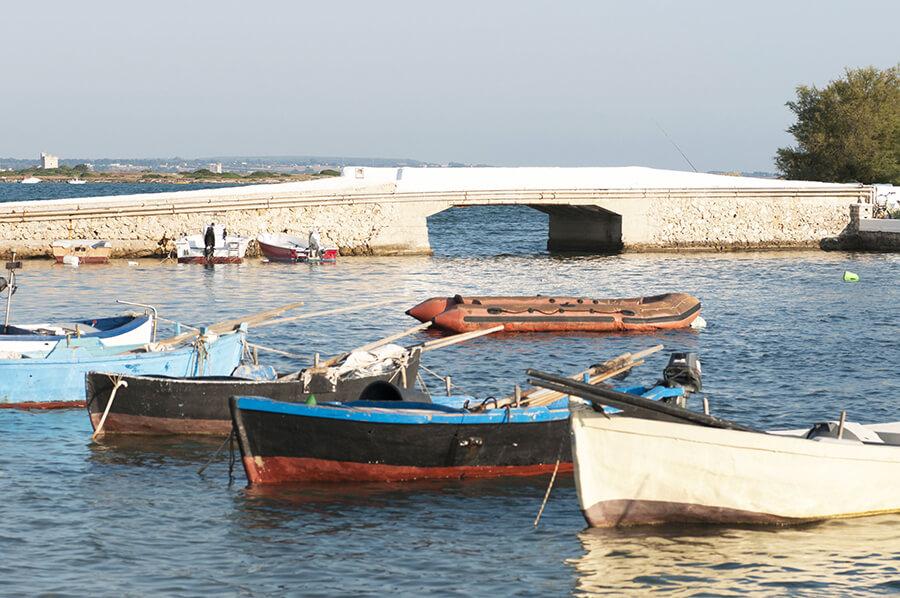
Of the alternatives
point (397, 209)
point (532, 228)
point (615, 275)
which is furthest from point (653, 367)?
point (532, 228)

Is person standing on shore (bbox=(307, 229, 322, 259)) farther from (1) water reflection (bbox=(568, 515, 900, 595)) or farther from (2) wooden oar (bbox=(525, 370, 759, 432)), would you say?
(2) wooden oar (bbox=(525, 370, 759, 432))

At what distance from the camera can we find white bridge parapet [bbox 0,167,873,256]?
167 ft

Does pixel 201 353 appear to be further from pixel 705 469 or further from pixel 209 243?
pixel 209 243

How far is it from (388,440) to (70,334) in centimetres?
821

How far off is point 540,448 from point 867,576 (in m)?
5.03

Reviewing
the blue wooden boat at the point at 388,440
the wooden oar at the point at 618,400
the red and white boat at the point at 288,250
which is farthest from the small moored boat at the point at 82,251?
the wooden oar at the point at 618,400

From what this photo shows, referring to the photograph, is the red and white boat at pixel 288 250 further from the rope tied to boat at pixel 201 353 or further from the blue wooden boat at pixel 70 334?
the rope tied to boat at pixel 201 353

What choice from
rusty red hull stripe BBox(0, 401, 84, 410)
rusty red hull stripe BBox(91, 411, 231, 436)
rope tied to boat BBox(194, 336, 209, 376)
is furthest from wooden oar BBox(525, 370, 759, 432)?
rusty red hull stripe BBox(0, 401, 84, 410)

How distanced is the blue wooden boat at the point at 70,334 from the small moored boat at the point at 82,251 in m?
23.6

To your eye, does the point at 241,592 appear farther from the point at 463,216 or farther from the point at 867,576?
the point at 463,216

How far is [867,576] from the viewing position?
14.0 metres

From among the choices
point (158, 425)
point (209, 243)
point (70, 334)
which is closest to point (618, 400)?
point (158, 425)

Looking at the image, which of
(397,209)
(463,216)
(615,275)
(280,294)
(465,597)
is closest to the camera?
(465,597)

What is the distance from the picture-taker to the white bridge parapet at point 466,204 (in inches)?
2000
